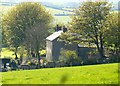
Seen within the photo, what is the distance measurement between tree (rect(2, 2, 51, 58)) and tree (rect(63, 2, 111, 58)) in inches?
459

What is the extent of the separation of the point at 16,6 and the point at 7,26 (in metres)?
5.10

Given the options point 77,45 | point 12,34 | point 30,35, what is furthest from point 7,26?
point 77,45

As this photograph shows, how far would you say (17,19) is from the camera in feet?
229

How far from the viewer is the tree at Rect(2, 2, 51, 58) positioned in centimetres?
6912

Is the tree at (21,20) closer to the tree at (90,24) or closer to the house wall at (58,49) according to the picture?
the house wall at (58,49)

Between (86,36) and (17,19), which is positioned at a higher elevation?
(17,19)

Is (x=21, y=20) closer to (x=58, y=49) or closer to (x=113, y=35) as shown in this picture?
(x=58, y=49)

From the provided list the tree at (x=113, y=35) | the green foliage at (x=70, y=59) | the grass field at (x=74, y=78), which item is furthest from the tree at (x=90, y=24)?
the grass field at (x=74, y=78)

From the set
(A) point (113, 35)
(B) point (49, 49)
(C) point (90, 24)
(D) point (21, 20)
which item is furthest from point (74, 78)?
(B) point (49, 49)

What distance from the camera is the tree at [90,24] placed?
57.7m

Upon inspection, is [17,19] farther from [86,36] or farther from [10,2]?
[86,36]

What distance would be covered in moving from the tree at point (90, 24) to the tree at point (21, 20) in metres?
11.7

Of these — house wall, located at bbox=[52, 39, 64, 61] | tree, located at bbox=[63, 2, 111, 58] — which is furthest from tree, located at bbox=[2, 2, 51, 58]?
tree, located at bbox=[63, 2, 111, 58]

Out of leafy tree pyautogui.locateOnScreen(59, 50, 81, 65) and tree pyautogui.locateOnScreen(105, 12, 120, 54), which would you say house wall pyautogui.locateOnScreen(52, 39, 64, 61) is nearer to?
tree pyautogui.locateOnScreen(105, 12, 120, 54)
